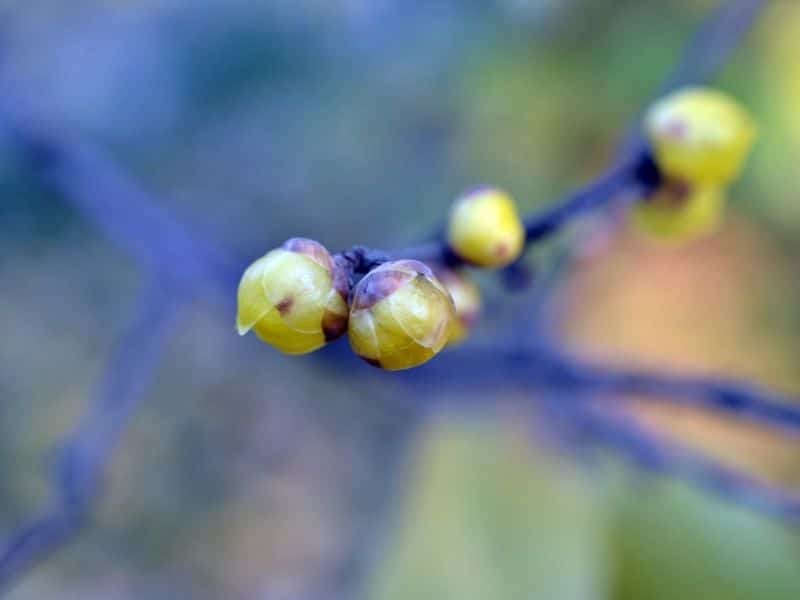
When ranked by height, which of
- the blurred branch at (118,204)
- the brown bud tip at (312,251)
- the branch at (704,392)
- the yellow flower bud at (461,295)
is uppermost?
the blurred branch at (118,204)

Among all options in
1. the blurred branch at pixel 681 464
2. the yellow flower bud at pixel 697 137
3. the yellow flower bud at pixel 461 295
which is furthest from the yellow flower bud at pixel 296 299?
the blurred branch at pixel 681 464

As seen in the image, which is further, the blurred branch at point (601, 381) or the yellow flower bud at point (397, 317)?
the blurred branch at point (601, 381)

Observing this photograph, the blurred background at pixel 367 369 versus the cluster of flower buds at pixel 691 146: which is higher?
the blurred background at pixel 367 369

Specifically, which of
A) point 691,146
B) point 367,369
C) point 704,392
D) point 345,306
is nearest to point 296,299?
point 345,306

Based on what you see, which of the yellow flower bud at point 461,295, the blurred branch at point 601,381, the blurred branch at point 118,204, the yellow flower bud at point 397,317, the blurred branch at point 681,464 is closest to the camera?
the yellow flower bud at point 397,317

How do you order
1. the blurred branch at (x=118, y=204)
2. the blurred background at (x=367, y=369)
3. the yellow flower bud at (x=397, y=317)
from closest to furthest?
the yellow flower bud at (x=397, y=317), the blurred branch at (x=118, y=204), the blurred background at (x=367, y=369)

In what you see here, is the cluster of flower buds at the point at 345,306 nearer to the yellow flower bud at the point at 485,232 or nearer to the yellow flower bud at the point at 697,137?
the yellow flower bud at the point at 485,232

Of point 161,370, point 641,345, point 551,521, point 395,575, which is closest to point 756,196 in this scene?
point 641,345
